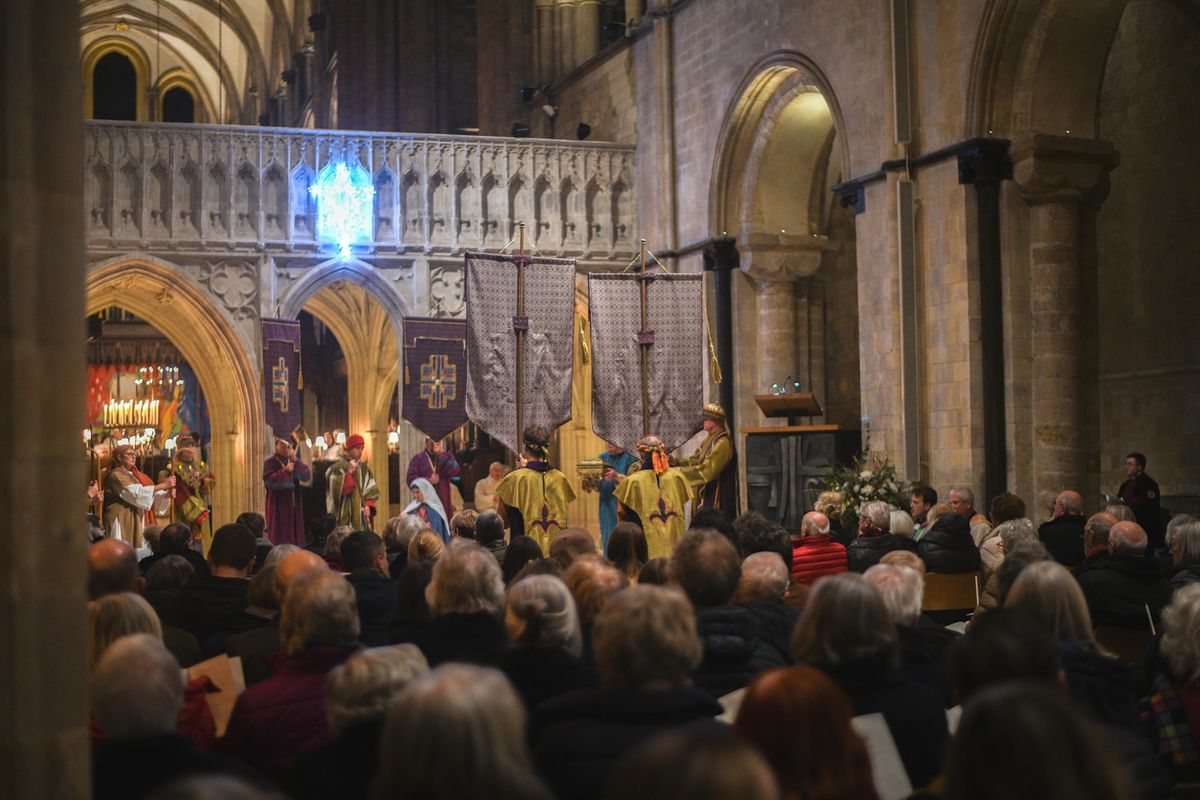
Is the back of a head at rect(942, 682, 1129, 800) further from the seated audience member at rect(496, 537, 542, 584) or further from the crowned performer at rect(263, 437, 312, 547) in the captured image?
the crowned performer at rect(263, 437, 312, 547)

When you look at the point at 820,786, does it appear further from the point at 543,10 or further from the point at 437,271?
the point at 543,10

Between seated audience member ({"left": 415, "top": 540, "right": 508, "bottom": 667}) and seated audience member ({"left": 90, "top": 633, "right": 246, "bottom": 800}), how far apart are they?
1.25 m

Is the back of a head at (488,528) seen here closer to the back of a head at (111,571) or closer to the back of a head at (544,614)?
the back of a head at (111,571)

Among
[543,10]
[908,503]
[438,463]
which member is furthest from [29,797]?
[543,10]

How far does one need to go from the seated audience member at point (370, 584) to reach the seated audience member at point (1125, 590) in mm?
2578

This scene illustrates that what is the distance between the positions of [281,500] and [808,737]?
13.1 metres

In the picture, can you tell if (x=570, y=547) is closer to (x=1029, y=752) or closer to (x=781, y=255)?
(x=1029, y=752)

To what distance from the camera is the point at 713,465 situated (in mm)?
10305

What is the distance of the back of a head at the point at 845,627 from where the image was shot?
3332mm

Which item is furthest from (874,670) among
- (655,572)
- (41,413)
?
(41,413)

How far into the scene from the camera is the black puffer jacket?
7387 millimetres

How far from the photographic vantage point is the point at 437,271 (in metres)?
17.1

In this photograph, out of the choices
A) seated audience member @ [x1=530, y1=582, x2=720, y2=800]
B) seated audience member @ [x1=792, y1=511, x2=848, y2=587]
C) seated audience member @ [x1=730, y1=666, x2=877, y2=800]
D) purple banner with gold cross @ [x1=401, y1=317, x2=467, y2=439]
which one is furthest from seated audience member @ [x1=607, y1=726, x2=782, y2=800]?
purple banner with gold cross @ [x1=401, y1=317, x2=467, y2=439]

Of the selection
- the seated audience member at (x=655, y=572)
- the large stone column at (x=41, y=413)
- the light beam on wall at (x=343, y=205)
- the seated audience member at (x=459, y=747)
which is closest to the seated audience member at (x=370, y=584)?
the seated audience member at (x=655, y=572)
